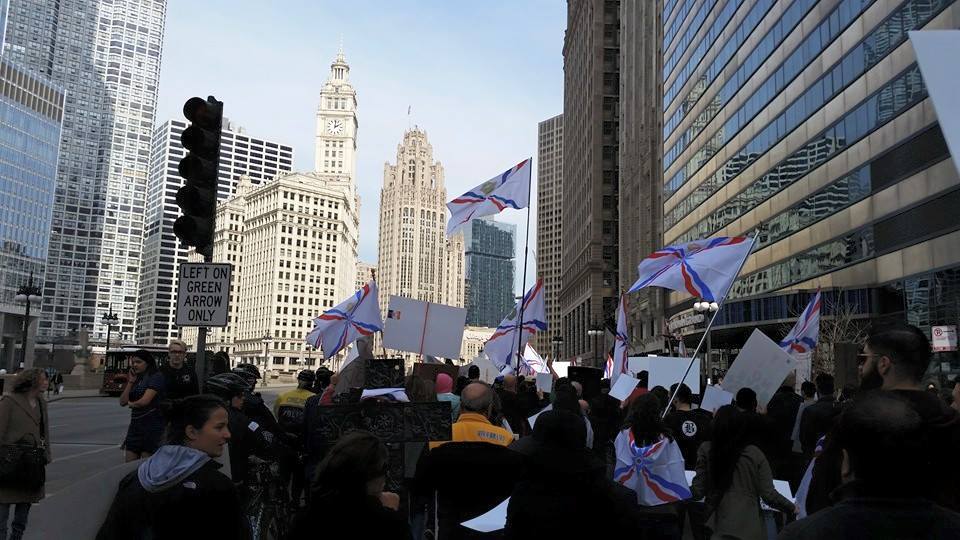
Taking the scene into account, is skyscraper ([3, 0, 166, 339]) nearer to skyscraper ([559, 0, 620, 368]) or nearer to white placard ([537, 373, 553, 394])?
skyscraper ([559, 0, 620, 368])

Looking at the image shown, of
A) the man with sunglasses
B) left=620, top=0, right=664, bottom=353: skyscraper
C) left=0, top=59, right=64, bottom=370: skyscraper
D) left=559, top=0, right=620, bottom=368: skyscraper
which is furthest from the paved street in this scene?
left=0, top=59, right=64, bottom=370: skyscraper

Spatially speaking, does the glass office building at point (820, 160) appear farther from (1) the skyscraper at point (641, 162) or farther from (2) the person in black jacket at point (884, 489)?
(2) the person in black jacket at point (884, 489)

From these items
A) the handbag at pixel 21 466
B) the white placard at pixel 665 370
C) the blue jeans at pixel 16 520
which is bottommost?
the blue jeans at pixel 16 520

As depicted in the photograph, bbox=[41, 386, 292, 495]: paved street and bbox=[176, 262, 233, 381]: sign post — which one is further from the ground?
bbox=[176, 262, 233, 381]: sign post

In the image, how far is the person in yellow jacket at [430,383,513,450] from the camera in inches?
226

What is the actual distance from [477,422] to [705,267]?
787 centimetres

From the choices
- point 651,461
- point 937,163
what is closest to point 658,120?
point 937,163

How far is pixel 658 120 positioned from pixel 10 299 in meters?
96.2

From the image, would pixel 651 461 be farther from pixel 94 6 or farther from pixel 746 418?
pixel 94 6

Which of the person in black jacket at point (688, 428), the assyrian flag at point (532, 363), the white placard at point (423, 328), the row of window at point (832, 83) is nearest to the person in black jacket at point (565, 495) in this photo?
the person in black jacket at point (688, 428)

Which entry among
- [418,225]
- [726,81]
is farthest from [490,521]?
[418,225]

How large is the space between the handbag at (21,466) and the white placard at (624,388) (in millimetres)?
8124

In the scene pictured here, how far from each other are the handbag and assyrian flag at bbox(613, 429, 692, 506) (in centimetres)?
583

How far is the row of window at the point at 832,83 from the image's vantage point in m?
34.0
